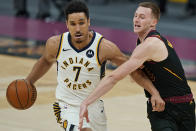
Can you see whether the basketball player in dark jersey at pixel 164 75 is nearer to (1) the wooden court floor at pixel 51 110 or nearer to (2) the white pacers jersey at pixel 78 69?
(2) the white pacers jersey at pixel 78 69

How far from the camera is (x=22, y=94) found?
572cm

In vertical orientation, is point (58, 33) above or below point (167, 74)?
above

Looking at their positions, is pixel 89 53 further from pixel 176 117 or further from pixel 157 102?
pixel 176 117

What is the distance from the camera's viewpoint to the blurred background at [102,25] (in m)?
13.7

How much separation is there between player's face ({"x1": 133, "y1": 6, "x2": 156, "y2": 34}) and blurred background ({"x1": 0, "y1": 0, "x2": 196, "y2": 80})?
20.2ft

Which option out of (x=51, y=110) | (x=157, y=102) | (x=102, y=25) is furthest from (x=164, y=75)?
(x=102, y=25)

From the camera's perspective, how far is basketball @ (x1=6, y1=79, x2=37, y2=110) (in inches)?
226

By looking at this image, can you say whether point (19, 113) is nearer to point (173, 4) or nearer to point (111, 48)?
point (111, 48)

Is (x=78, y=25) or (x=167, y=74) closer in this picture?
(x=167, y=74)

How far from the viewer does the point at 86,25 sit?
534 cm

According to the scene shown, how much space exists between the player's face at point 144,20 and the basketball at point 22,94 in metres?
1.46

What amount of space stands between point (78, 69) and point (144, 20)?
889 millimetres

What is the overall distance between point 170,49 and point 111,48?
26.1 inches

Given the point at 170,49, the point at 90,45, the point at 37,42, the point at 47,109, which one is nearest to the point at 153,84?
the point at 170,49
